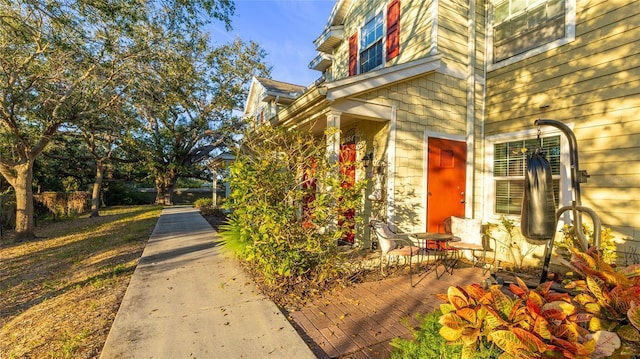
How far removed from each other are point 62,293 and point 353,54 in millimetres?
7848

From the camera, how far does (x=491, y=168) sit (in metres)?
6.07

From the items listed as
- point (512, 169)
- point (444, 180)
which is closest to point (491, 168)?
point (512, 169)

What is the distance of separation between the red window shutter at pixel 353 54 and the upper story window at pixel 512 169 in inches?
160

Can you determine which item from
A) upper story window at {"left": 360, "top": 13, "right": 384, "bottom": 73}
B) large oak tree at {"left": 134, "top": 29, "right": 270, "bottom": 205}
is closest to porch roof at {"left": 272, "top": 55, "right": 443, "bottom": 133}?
upper story window at {"left": 360, "top": 13, "right": 384, "bottom": 73}

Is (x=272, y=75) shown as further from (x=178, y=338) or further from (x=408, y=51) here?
(x=178, y=338)

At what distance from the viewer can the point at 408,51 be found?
6441mm

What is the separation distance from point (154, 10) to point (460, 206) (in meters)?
8.07

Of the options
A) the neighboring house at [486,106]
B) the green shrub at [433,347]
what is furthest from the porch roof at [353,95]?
the green shrub at [433,347]

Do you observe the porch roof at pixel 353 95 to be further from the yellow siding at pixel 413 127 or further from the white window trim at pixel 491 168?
the white window trim at pixel 491 168

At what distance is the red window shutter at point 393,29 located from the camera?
6602 millimetres

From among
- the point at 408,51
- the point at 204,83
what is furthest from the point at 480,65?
the point at 204,83

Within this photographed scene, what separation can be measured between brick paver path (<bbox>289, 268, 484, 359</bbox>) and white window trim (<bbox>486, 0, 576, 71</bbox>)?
4234 mm

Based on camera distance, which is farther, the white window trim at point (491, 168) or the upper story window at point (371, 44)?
the upper story window at point (371, 44)

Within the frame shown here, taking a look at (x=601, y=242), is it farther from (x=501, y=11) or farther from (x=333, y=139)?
(x=501, y=11)
